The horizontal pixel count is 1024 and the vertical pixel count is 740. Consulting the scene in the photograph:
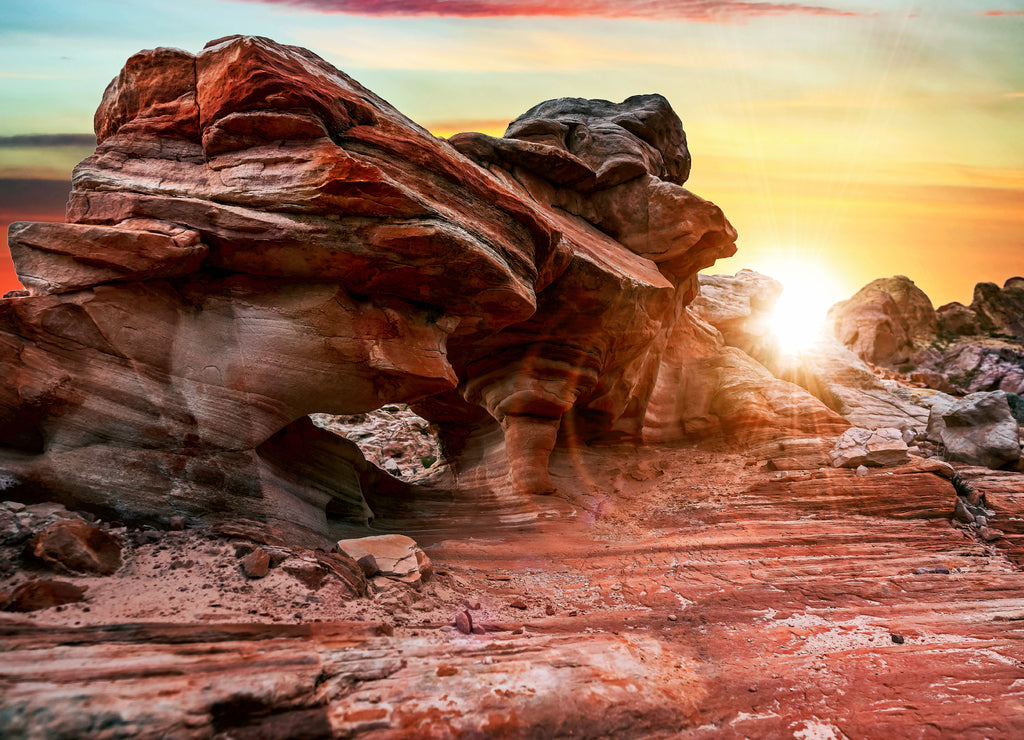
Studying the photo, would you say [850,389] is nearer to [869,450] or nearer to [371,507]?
[869,450]

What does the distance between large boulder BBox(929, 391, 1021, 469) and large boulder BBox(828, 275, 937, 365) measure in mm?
21891

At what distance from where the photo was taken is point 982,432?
13602 millimetres

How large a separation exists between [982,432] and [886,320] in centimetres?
2430

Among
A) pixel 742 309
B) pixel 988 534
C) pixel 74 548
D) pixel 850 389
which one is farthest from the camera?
pixel 742 309

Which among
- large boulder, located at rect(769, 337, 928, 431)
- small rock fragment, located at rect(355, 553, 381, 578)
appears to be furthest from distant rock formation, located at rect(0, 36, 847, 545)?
large boulder, located at rect(769, 337, 928, 431)

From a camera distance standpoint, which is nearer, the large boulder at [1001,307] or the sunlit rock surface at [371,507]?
the sunlit rock surface at [371,507]

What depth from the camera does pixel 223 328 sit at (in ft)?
24.7

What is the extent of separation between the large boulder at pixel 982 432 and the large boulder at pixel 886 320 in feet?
71.8

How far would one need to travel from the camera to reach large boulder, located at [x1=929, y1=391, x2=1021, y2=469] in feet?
43.1

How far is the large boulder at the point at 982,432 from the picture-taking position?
13.1 meters

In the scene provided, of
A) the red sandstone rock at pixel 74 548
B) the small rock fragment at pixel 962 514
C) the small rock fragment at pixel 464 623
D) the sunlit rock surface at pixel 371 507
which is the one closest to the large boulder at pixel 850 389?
the sunlit rock surface at pixel 371 507

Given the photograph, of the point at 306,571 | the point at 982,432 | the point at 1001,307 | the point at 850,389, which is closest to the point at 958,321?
the point at 1001,307

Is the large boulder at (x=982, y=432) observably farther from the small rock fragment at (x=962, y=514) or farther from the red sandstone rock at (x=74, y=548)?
the red sandstone rock at (x=74, y=548)

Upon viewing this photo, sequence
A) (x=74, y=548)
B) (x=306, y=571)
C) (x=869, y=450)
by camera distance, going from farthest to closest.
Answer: (x=869, y=450) → (x=306, y=571) → (x=74, y=548)
